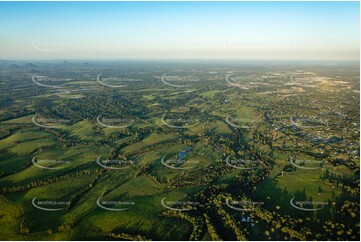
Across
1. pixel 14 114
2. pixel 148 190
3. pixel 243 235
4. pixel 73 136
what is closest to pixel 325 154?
pixel 243 235

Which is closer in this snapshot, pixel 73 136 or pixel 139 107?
pixel 73 136

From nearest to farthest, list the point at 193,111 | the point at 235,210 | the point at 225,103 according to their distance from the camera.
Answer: the point at 235,210, the point at 193,111, the point at 225,103

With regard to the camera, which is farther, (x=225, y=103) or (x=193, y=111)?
(x=225, y=103)

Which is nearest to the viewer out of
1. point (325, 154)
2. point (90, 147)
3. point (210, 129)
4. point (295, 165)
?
point (295, 165)

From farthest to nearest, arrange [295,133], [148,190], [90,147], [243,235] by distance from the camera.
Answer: [295,133]
[90,147]
[148,190]
[243,235]

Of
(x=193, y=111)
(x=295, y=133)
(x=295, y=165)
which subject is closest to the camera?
(x=295, y=165)

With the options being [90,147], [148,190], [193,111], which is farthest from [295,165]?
[193,111]

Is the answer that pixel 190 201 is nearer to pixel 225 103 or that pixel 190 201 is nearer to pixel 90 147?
pixel 90 147

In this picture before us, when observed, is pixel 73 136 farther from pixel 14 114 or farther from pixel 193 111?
pixel 193 111
